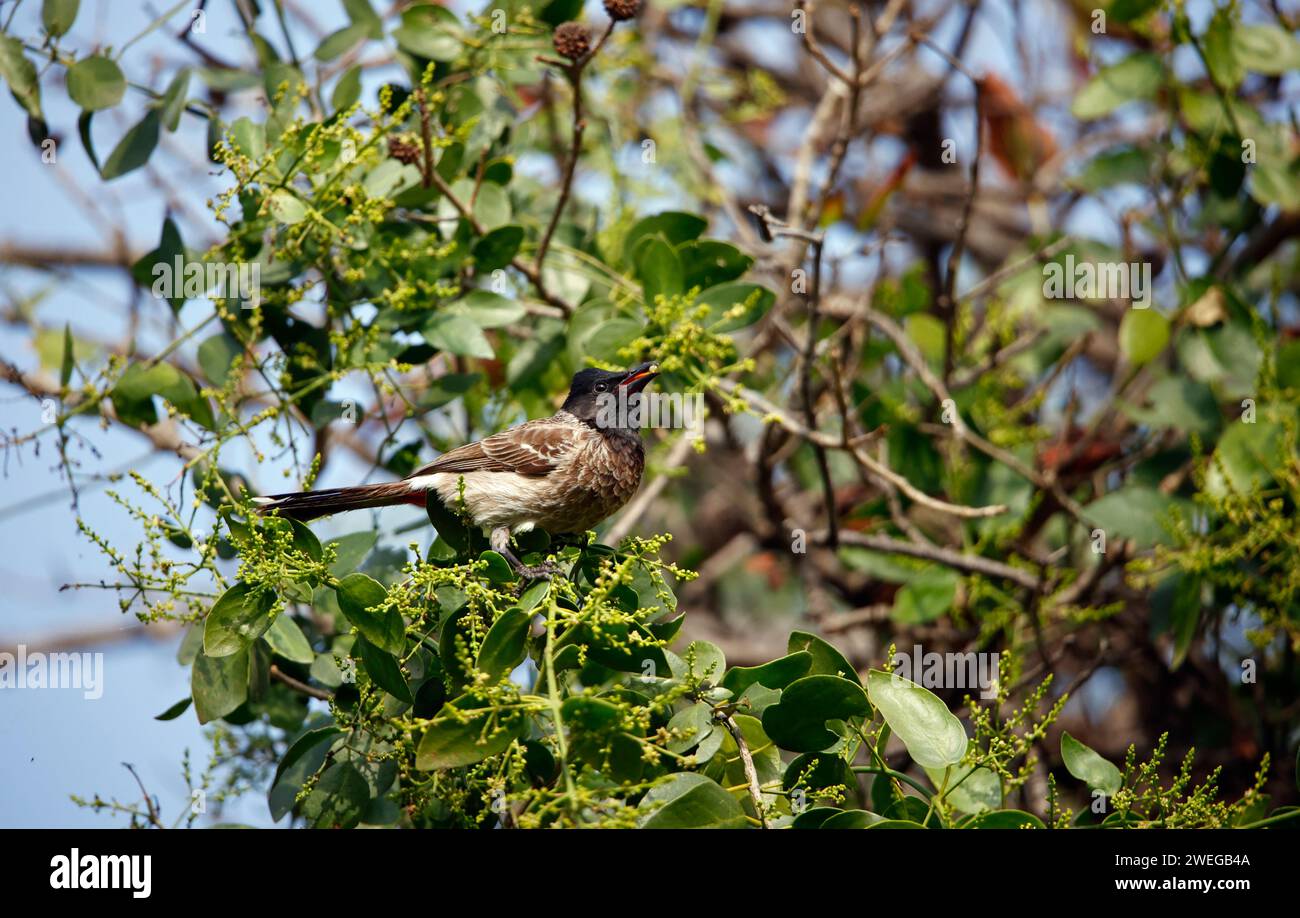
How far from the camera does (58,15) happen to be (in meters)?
3.28

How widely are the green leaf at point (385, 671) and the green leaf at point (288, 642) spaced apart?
412 mm

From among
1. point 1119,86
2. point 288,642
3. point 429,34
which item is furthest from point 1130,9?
point 288,642

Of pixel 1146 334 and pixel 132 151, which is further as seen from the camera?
pixel 1146 334

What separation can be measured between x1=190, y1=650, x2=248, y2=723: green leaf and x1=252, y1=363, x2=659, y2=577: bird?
52 centimetres

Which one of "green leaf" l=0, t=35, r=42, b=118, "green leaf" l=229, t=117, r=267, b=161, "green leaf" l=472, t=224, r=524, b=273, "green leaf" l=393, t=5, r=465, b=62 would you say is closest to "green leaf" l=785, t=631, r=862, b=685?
"green leaf" l=472, t=224, r=524, b=273

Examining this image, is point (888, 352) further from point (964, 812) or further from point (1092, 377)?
point (964, 812)

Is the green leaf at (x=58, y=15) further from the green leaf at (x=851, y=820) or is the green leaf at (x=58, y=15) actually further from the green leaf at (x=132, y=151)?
the green leaf at (x=851, y=820)

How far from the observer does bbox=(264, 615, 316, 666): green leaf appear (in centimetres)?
273

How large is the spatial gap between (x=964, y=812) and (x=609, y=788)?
0.82 m

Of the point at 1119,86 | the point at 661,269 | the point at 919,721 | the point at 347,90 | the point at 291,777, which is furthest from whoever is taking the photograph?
the point at 1119,86

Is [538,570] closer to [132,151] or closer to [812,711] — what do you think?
[812,711]

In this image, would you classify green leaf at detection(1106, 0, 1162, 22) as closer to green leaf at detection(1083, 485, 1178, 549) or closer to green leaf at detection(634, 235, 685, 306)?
green leaf at detection(1083, 485, 1178, 549)

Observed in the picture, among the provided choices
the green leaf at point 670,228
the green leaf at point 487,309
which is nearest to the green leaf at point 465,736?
the green leaf at point 487,309

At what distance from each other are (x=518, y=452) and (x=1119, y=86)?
261 centimetres
